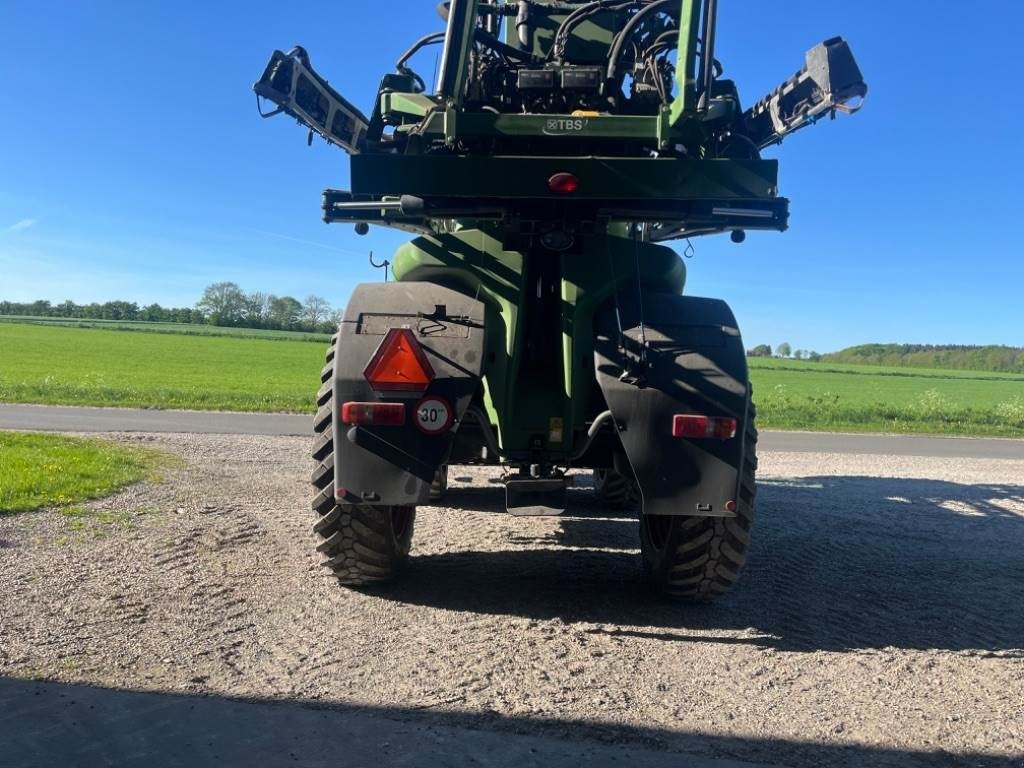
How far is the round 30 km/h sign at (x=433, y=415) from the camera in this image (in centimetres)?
455

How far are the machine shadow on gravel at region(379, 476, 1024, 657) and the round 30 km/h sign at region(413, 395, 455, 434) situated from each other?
1116 mm

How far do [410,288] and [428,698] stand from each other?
244 centimetres

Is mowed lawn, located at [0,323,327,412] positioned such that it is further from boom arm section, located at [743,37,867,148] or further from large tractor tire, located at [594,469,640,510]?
boom arm section, located at [743,37,867,148]

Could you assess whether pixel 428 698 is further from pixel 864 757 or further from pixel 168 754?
pixel 864 757

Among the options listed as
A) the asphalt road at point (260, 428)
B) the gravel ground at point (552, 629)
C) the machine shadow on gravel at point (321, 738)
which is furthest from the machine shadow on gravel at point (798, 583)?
the asphalt road at point (260, 428)

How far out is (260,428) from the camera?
15234mm

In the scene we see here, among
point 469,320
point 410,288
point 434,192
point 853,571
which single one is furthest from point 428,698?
point 853,571

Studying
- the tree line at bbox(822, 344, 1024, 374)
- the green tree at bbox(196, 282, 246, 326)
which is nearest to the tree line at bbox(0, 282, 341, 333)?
the green tree at bbox(196, 282, 246, 326)

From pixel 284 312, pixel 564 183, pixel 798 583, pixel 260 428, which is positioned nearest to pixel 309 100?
pixel 564 183

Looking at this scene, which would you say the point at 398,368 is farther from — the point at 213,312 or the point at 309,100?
the point at 213,312

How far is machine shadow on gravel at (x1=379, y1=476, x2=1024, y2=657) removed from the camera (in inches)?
186

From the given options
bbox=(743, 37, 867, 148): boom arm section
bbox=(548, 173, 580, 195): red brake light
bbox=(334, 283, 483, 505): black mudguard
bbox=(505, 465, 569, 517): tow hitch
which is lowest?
bbox=(505, 465, 569, 517): tow hitch

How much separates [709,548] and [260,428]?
1190 centimetres

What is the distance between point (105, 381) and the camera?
2656 cm
